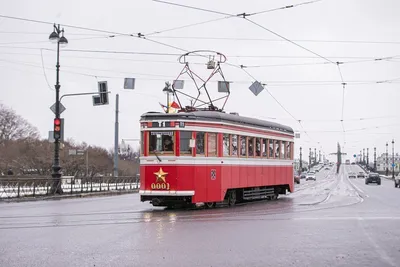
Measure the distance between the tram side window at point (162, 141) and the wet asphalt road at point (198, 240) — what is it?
2853 mm

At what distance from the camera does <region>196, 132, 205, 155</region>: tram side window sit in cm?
1888

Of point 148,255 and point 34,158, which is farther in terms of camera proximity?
point 34,158

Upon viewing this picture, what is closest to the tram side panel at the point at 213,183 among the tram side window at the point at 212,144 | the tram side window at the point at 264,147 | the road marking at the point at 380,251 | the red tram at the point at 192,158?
the red tram at the point at 192,158

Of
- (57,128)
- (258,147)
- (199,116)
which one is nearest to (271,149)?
(258,147)

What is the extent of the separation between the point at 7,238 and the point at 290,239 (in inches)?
223

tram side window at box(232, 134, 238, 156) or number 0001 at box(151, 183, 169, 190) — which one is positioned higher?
tram side window at box(232, 134, 238, 156)

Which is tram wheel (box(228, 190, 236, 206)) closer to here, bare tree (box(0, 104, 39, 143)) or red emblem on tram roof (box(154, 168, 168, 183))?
red emblem on tram roof (box(154, 168, 168, 183))

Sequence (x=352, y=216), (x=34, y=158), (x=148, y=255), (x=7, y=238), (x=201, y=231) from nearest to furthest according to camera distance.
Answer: (x=148, y=255)
(x=7, y=238)
(x=201, y=231)
(x=352, y=216)
(x=34, y=158)

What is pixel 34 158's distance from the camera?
183ft

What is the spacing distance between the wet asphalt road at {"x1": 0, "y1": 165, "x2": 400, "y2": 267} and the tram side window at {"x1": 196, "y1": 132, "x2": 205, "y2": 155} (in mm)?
2992

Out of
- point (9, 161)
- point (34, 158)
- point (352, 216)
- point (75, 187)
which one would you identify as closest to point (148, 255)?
point (352, 216)

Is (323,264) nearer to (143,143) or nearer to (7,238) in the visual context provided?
(7,238)

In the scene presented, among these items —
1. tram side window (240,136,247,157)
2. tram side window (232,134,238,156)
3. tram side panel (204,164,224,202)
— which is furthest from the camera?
tram side window (240,136,247,157)

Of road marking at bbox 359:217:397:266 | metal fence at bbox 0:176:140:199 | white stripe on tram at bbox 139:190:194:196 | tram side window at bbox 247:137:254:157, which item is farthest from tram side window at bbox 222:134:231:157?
metal fence at bbox 0:176:140:199
